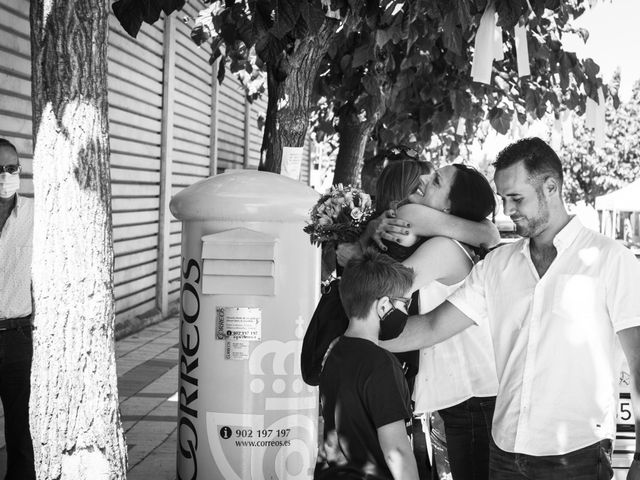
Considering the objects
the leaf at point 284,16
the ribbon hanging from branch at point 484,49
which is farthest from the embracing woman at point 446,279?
the ribbon hanging from branch at point 484,49

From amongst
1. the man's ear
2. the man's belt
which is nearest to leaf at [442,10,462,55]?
the man's ear

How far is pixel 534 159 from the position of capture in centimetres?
284

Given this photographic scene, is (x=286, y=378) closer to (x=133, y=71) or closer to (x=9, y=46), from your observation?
(x=9, y=46)

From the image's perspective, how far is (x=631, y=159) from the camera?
118ft

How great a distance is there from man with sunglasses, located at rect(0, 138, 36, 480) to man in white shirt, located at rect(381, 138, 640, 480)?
267 centimetres

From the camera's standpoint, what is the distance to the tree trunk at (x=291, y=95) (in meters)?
5.52

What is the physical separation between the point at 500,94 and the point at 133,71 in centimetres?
458

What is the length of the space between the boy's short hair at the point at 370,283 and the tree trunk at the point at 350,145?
6.07 meters

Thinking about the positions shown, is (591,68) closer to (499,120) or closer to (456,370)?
(499,120)

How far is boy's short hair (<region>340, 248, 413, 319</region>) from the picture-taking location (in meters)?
2.88

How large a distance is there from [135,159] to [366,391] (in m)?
8.35

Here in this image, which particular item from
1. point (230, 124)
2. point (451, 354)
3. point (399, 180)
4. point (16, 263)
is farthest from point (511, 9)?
point (230, 124)

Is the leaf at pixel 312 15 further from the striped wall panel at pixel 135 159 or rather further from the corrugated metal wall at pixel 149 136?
the striped wall panel at pixel 135 159

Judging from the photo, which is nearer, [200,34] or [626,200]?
[200,34]
